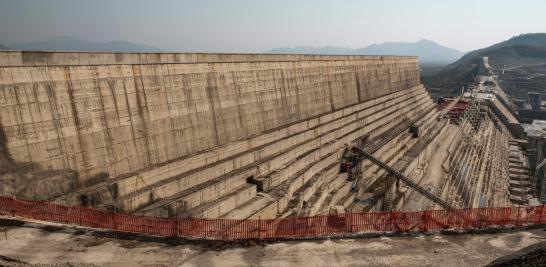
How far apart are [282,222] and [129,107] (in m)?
9.35

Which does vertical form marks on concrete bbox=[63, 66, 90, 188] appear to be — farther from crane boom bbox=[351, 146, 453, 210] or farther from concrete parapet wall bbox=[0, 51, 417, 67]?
crane boom bbox=[351, 146, 453, 210]

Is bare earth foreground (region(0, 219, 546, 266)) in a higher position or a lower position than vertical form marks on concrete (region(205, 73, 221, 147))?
lower

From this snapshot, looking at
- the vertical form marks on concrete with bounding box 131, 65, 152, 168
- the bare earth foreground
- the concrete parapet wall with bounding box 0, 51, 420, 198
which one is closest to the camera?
the bare earth foreground

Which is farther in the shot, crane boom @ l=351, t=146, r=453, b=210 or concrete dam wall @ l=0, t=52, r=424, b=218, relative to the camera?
crane boom @ l=351, t=146, r=453, b=210

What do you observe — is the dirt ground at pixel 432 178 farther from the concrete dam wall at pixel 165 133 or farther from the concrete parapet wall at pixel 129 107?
the concrete parapet wall at pixel 129 107

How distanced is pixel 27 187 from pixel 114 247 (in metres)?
5.41

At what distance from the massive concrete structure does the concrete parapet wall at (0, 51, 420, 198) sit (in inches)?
2.0

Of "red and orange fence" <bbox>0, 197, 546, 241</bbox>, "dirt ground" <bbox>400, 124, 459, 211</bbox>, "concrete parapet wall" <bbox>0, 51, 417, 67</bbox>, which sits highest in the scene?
"concrete parapet wall" <bbox>0, 51, 417, 67</bbox>

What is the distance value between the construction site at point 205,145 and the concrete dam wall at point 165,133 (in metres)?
0.06

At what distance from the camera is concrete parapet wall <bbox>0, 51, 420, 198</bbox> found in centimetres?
1530

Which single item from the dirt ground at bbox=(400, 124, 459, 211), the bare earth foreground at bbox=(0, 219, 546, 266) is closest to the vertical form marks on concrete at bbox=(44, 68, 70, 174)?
the bare earth foreground at bbox=(0, 219, 546, 266)

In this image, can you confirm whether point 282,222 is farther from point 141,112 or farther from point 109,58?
point 109,58

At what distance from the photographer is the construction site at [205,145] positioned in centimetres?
1498

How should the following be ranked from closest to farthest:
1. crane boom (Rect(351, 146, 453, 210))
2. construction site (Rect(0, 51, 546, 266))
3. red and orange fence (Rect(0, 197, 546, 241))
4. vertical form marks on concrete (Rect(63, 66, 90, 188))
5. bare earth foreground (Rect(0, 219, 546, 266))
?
1. bare earth foreground (Rect(0, 219, 546, 266))
2. red and orange fence (Rect(0, 197, 546, 241))
3. construction site (Rect(0, 51, 546, 266))
4. vertical form marks on concrete (Rect(63, 66, 90, 188))
5. crane boom (Rect(351, 146, 453, 210))
